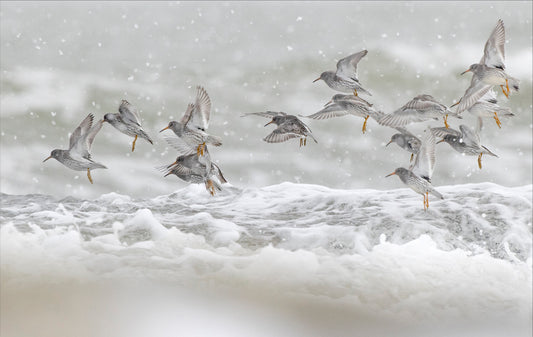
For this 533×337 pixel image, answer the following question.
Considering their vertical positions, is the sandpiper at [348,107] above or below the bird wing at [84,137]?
above

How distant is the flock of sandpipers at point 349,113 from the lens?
2.65 m

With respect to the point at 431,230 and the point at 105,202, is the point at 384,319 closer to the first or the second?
the point at 431,230

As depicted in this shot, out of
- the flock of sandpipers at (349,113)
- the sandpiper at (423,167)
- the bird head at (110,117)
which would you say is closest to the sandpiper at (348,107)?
the flock of sandpipers at (349,113)

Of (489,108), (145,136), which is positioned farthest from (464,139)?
→ (145,136)

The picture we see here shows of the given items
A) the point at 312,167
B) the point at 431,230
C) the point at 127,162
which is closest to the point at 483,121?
the point at 431,230

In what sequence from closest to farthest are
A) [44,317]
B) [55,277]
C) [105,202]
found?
[44,317]
[55,277]
[105,202]

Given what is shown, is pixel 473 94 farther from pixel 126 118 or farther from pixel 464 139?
pixel 126 118

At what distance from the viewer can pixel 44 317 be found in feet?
9.21

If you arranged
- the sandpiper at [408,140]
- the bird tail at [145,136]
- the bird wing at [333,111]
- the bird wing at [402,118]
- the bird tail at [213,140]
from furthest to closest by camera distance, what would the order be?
the sandpiper at [408,140]
the bird wing at [333,111]
the bird wing at [402,118]
the bird tail at [213,140]
the bird tail at [145,136]

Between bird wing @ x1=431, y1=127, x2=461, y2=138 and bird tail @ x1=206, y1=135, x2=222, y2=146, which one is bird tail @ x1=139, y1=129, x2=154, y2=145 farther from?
bird wing @ x1=431, y1=127, x2=461, y2=138

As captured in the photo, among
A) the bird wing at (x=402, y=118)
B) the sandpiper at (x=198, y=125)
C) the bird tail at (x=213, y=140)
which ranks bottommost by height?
the bird tail at (x=213, y=140)

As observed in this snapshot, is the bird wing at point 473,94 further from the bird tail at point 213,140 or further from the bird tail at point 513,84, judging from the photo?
the bird tail at point 213,140

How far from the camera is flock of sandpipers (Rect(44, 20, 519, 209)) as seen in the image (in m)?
2.65

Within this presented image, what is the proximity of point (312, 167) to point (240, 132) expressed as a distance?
44cm
